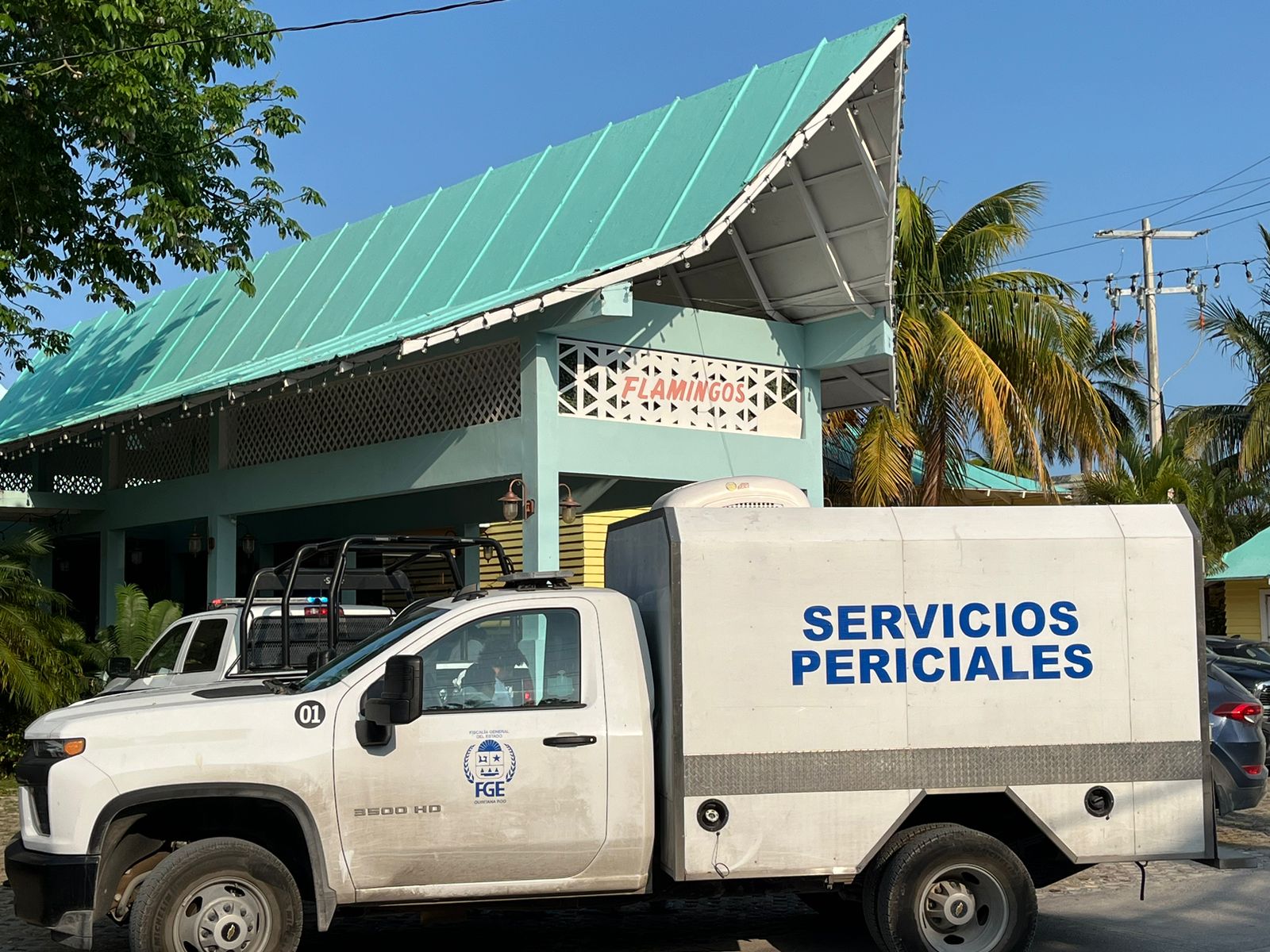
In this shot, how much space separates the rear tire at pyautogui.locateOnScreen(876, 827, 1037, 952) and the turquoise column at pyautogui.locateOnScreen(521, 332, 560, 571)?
24.1 feet

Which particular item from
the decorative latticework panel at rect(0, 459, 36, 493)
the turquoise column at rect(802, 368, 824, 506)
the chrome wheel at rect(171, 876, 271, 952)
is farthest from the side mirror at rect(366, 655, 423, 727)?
the decorative latticework panel at rect(0, 459, 36, 493)

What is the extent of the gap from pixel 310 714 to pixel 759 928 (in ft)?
10.3

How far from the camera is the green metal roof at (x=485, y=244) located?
14344mm

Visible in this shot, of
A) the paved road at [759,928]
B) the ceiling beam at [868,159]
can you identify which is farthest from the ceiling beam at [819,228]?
the paved road at [759,928]

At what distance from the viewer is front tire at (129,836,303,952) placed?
20.5ft

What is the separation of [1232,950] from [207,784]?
207 inches

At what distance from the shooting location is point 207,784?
6324 millimetres

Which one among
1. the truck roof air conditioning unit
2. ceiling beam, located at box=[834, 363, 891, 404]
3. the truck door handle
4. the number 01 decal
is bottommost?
the truck door handle

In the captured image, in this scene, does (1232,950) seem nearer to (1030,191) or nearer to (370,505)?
(370,505)

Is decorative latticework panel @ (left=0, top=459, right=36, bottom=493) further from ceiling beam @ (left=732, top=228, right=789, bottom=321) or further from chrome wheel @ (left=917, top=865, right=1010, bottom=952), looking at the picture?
chrome wheel @ (left=917, top=865, right=1010, bottom=952)

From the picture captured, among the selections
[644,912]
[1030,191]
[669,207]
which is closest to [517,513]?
[669,207]

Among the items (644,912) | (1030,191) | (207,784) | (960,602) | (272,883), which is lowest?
(644,912)

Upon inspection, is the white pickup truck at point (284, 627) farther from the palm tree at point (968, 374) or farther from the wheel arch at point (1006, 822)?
the palm tree at point (968, 374)

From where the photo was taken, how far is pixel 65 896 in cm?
621
